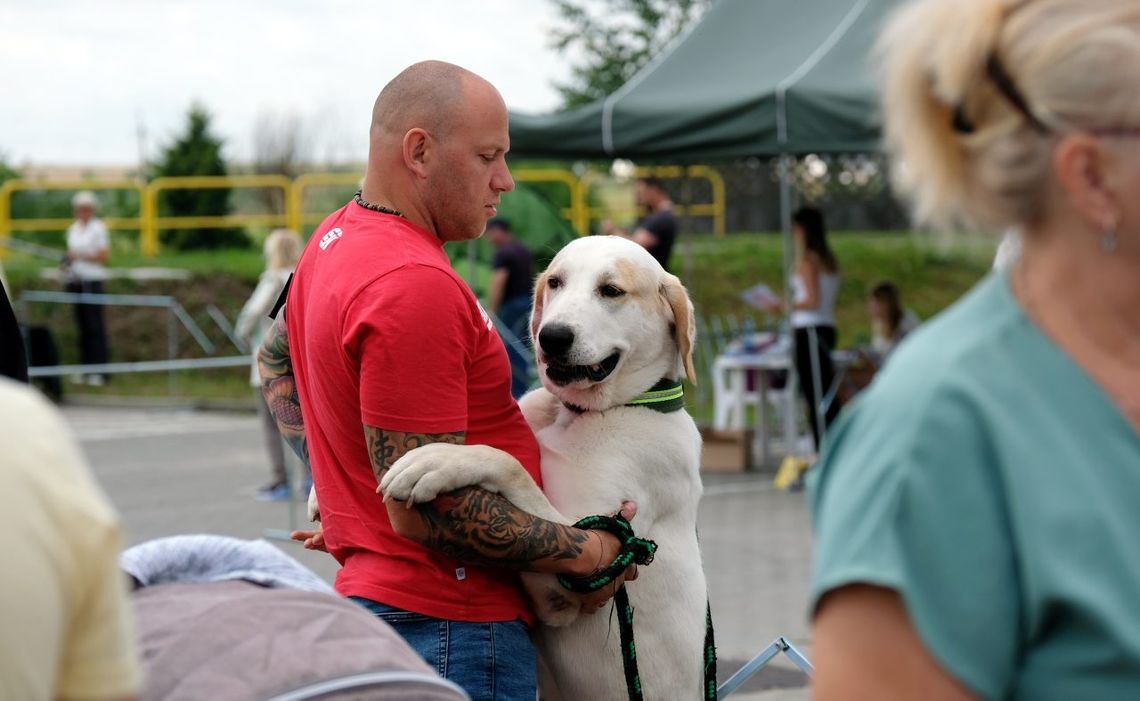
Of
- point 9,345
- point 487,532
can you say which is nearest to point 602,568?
point 487,532

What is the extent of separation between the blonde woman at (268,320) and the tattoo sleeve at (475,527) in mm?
7514

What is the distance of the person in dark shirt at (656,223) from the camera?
12242mm

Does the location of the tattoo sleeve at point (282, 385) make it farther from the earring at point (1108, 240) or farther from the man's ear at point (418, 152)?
the earring at point (1108, 240)

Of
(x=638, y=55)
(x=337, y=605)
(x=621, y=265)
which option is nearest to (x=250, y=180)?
(x=638, y=55)

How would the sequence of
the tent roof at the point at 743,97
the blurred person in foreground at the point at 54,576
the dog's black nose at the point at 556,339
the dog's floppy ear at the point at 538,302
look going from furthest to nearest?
the tent roof at the point at 743,97, the dog's floppy ear at the point at 538,302, the dog's black nose at the point at 556,339, the blurred person in foreground at the point at 54,576

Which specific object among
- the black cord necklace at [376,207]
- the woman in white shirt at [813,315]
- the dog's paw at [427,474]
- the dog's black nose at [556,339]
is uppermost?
the black cord necklace at [376,207]

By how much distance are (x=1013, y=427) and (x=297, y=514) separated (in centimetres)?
857

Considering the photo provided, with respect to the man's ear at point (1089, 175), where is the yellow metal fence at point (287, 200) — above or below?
below

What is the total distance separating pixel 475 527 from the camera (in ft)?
8.57

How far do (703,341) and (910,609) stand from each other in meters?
13.2

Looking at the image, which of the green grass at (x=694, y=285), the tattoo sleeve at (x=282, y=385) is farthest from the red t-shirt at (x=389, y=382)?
the green grass at (x=694, y=285)

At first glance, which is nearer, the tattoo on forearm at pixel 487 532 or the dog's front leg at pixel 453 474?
the dog's front leg at pixel 453 474

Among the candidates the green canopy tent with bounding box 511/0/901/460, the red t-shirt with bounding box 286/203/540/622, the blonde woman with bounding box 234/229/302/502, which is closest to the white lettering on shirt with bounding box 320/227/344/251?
the red t-shirt with bounding box 286/203/540/622

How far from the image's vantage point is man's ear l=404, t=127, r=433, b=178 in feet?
8.98
